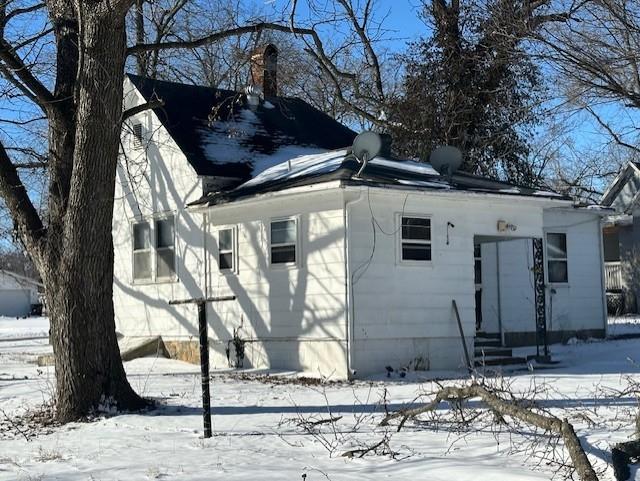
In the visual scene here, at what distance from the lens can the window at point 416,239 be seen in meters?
14.8

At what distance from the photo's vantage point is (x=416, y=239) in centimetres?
1495

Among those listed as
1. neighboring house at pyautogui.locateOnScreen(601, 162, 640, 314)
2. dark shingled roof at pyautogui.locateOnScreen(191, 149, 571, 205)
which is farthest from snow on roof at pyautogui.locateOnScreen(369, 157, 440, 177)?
neighboring house at pyautogui.locateOnScreen(601, 162, 640, 314)

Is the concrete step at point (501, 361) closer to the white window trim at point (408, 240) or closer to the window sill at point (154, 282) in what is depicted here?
the white window trim at point (408, 240)

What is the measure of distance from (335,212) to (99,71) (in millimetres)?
5175

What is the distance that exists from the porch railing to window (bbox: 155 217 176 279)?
20.0 metres

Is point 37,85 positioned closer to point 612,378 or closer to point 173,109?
point 173,109

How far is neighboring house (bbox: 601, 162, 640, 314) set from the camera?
3042 cm

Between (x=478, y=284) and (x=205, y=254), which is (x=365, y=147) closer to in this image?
(x=205, y=254)

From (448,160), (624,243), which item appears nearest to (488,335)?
(448,160)

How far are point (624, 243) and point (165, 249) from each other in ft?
65.3

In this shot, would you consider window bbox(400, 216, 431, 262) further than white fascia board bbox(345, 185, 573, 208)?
Yes

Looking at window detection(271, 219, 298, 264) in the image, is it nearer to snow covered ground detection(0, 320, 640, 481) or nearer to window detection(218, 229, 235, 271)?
window detection(218, 229, 235, 271)

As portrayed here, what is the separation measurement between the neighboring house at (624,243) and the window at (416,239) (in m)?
16.3

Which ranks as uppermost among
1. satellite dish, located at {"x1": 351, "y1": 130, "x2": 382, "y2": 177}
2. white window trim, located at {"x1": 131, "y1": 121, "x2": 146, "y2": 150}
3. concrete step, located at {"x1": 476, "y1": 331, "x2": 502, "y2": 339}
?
white window trim, located at {"x1": 131, "y1": 121, "x2": 146, "y2": 150}
